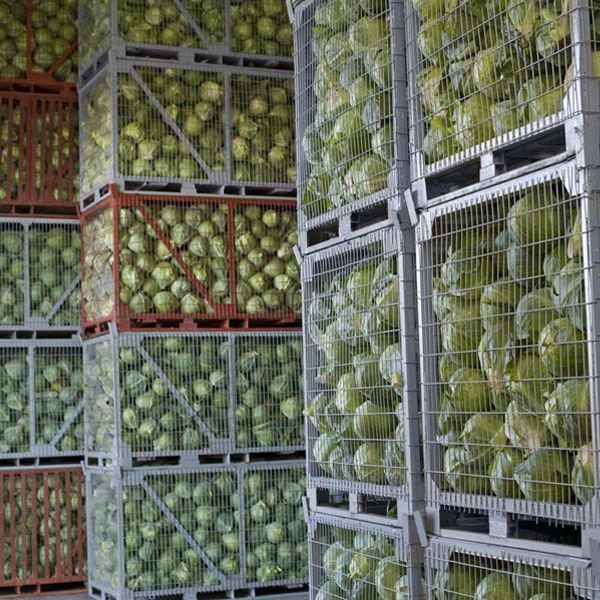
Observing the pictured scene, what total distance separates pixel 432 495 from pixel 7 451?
6.99 m

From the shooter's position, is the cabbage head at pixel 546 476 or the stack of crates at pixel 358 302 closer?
the cabbage head at pixel 546 476

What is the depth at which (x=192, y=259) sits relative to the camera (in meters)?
10.4

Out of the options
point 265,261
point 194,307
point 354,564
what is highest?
point 265,261

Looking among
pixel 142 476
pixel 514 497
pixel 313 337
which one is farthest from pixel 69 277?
pixel 514 497

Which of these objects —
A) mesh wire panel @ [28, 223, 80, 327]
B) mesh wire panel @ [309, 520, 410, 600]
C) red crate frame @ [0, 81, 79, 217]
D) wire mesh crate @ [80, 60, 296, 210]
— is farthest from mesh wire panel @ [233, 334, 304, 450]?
mesh wire panel @ [309, 520, 410, 600]

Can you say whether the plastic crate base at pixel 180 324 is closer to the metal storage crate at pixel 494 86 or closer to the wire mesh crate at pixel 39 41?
the wire mesh crate at pixel 39 41

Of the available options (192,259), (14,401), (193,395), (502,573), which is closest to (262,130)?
(192,259)

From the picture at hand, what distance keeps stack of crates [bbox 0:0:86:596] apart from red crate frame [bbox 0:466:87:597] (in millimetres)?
11

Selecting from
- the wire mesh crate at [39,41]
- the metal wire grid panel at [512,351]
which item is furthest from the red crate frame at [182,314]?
the metal wire grid panel at [512,351]

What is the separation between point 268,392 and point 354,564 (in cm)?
471

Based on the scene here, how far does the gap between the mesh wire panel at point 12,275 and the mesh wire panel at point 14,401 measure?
358mm

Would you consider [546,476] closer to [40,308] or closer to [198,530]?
[198,530]

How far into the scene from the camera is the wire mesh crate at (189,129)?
33.5 ft

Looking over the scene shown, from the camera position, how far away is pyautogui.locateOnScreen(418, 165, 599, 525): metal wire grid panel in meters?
4.26
